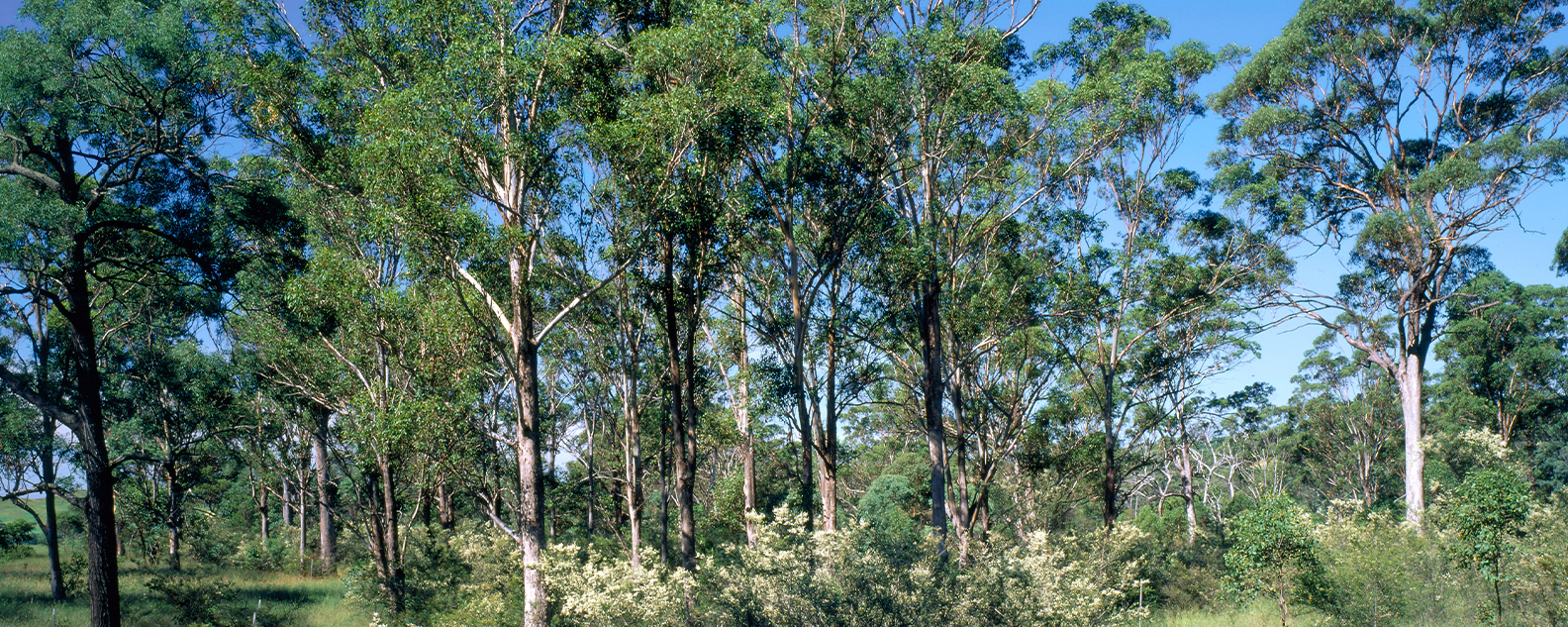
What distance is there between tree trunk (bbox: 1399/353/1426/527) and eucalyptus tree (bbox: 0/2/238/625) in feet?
79.5

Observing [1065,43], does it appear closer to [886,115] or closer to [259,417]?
[886,115]

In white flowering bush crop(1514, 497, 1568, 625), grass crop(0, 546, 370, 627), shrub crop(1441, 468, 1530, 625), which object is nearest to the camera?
white flowering bush crop(1514, 497, 1568, 625)

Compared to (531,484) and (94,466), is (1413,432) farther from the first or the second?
(94,466)

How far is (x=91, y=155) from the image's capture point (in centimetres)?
1062

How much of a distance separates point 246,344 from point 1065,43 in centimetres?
2022

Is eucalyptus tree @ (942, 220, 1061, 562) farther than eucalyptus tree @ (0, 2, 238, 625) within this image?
Yes

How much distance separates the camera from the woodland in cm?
1088

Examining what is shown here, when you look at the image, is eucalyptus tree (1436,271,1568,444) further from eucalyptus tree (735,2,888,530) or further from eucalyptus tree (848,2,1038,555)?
eucalyptus tree (735,2,888,530)

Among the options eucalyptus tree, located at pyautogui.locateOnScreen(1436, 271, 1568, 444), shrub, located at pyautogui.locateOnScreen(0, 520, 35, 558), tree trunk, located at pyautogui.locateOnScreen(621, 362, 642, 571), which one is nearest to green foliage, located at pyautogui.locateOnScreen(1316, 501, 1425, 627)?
tree trunk, located at pyautogui.locateOnScreen(621, 362, 642, 571)

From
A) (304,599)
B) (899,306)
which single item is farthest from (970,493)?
(304,599)

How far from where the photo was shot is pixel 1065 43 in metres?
18.5

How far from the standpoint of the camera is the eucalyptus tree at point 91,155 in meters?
10.1

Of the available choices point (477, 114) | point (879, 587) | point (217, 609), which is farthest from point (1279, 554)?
point (217, 609)

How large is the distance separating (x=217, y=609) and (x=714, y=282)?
1148 centimetres
